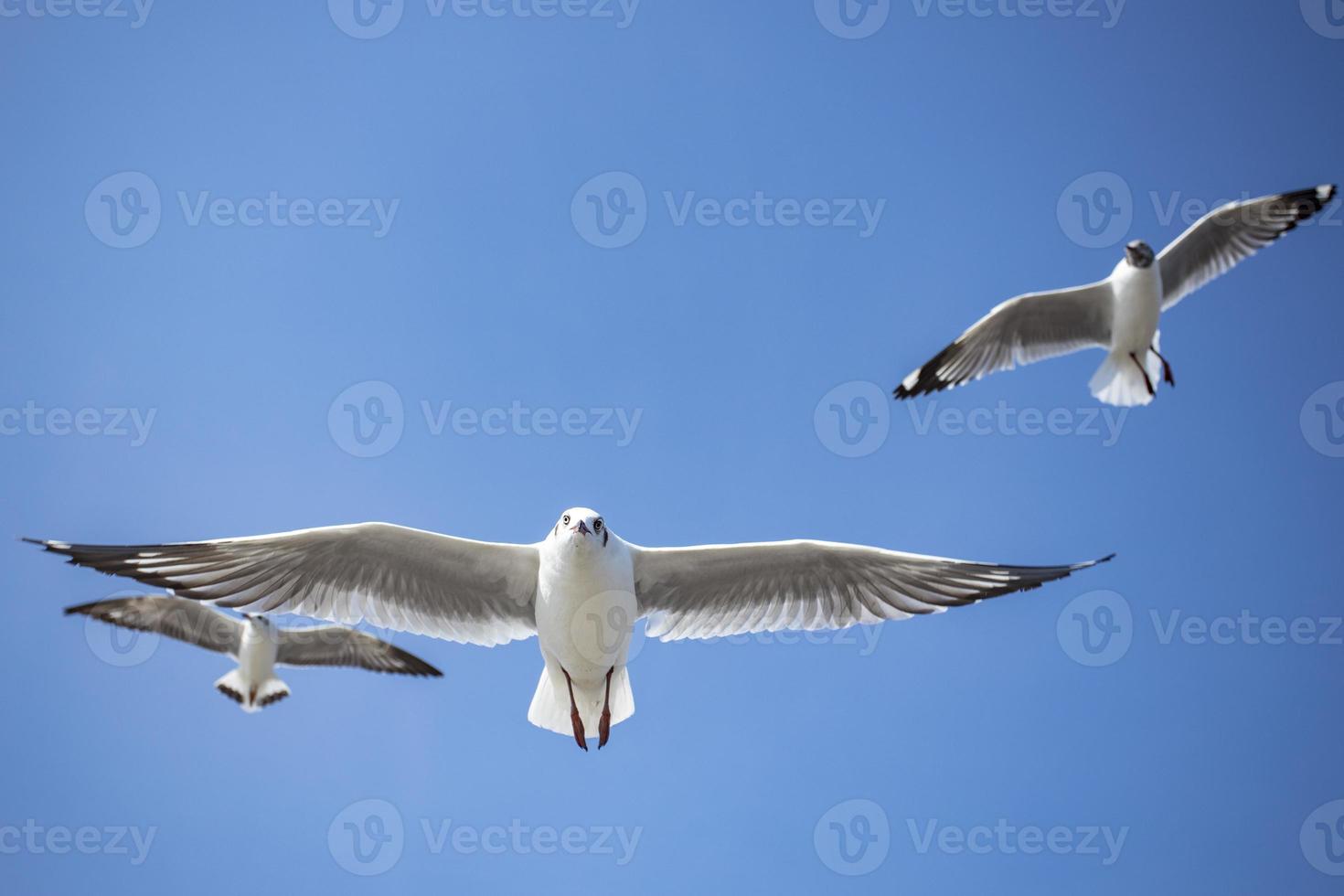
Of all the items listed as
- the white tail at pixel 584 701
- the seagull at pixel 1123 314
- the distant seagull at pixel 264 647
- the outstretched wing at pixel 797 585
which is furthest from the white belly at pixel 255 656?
the seagull at pixel 1123 314

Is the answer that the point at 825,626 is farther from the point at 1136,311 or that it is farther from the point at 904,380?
the point at 1136,311

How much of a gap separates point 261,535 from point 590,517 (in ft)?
4.26

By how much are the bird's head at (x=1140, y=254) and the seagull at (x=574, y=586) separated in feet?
11.7

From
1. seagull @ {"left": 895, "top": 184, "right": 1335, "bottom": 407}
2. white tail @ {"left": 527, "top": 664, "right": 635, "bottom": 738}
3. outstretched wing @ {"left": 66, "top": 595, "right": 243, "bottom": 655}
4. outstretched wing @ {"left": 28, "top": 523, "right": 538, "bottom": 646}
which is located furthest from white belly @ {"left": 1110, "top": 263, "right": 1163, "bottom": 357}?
outstretched wing @ {"left": 66, "top": 595, "right": 243, "bottom": 655}

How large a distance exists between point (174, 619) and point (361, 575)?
468cm

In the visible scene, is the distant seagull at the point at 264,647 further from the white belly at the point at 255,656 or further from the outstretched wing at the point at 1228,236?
the outstretched wing at the point at 1228,236

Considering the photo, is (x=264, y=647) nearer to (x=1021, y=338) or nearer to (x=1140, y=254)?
(x=1021, y=338)

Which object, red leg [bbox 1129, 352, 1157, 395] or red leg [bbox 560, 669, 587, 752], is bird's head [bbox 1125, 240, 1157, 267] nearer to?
red leg [bbox 1129, 352, 1157, 395]

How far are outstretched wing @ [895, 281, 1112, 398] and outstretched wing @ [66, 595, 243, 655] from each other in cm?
529

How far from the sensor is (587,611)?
5.15m

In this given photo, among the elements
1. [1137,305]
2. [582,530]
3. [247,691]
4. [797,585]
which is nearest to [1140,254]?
[1137,305]

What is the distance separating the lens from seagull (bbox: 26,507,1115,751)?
5.00 meters

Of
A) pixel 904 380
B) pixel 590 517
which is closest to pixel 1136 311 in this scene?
pixel 904 380

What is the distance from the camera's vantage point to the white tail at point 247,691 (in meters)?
9.34
